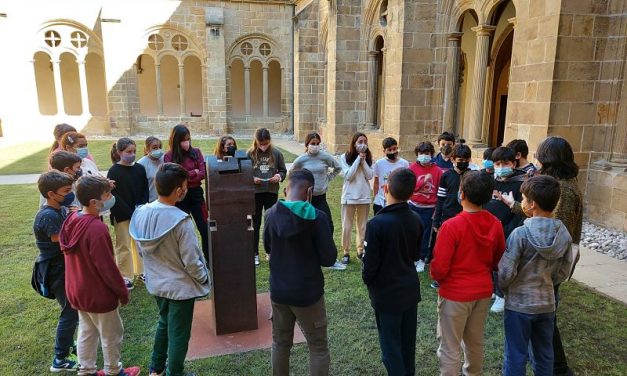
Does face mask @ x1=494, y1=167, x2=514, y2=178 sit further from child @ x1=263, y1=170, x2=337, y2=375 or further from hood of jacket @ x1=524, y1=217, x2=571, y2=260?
child @ x1=263, y1=170, x2=337, y2=375

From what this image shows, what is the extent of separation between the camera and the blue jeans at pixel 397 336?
2.71m

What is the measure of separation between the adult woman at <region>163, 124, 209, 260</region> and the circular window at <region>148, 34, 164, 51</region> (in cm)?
1556

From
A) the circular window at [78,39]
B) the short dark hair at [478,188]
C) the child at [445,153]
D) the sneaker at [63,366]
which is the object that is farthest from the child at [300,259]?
the circular window at [78,39]

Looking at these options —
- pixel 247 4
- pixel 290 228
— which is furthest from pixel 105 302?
pixel 247 4

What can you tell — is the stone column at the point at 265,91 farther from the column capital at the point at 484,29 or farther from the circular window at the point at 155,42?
the column capital at the point at 484,29

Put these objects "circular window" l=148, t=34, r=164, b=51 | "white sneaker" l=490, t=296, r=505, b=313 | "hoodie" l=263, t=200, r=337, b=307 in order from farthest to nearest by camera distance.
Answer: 1. "circular window" l=148, t=34, r=164, b=51
2. "white sneaker" l=490, t=296, r=505, b=313
3. "hoodie" l=263, t=200, r=337, b=307

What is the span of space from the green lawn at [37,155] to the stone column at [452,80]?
4728 mm

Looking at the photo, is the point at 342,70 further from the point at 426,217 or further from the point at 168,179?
the point at 168,179

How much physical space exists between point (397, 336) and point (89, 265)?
1.89 metres

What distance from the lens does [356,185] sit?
5117mm

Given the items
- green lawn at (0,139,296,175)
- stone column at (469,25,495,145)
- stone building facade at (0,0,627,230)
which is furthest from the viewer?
green lawn at (0,139,296,175)

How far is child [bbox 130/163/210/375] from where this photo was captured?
2727mm

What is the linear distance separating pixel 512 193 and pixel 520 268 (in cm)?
109

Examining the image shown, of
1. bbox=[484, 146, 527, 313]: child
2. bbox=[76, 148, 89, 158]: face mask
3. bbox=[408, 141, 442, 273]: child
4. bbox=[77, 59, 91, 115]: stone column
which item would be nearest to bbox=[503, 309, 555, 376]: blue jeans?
bbox=[484, 146, 527, 313]: child
